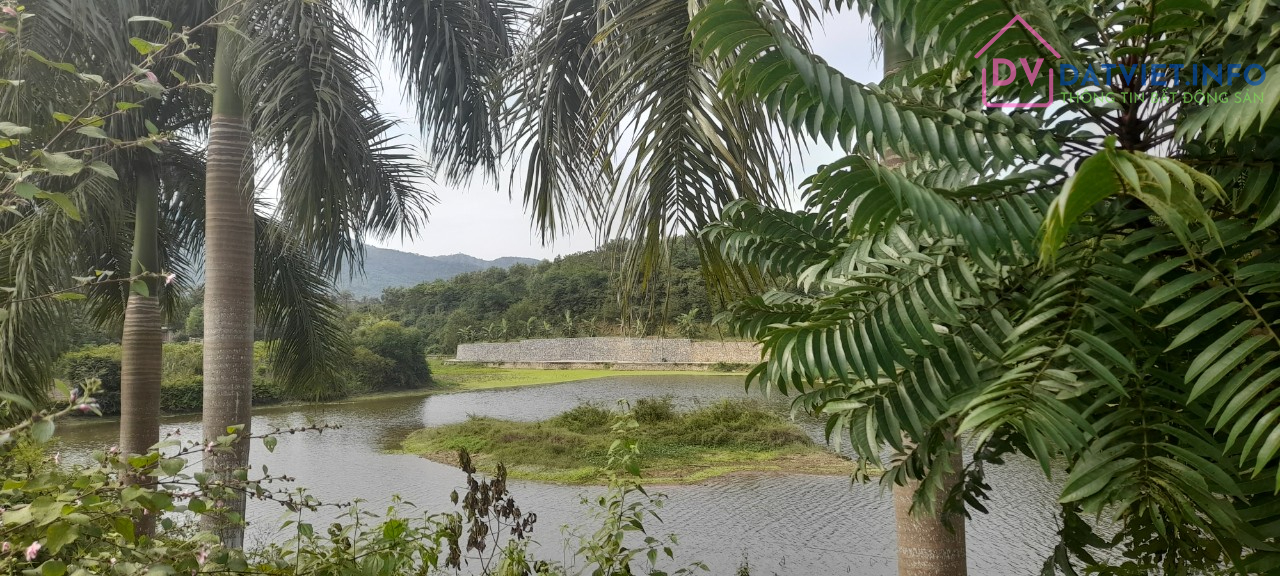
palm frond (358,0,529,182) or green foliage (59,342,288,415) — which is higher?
palm frond (358,0,529,182)

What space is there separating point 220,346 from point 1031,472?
4.71 metres

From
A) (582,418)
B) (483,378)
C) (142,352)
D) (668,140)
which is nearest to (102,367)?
(142,352)

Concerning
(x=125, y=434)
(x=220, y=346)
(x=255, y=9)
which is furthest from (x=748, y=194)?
(x=125, y=434)

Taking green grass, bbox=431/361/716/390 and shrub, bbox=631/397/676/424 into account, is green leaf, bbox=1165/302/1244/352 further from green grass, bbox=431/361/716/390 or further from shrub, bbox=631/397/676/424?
green grass, bbox=431/361/716/390

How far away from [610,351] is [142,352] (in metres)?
3.73

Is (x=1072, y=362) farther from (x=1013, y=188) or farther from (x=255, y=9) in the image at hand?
(x=255, y=9)

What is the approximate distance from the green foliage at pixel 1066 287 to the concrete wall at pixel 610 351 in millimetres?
5028

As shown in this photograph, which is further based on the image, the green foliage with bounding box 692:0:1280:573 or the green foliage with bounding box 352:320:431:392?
the green foliage with bounding box 352:320:431:392

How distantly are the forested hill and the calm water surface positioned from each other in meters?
0.64

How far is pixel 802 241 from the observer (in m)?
Answer: 1.42

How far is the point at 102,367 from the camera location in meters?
5.96

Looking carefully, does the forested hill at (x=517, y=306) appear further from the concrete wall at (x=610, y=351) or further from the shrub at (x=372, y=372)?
the shrub at (x=372, y=372)

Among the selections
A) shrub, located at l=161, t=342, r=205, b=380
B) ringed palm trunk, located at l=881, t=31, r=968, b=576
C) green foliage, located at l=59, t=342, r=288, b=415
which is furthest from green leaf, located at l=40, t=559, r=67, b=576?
shrub, located at l=161, t=342, r=205, b=380

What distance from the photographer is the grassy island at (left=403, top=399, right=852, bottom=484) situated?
557 centimetres
